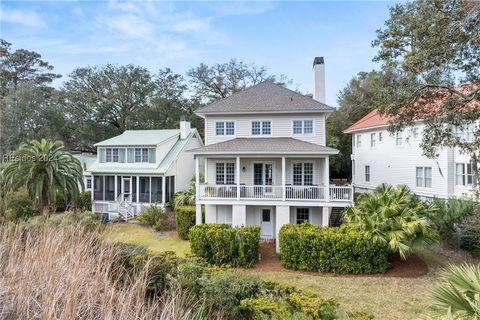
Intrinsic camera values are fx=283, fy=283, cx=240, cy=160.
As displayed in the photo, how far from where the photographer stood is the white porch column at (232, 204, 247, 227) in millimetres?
15477

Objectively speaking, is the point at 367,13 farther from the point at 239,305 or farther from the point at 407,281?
the point at 239,305

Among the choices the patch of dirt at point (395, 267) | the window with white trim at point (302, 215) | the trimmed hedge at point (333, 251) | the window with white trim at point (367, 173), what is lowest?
the patch of dirt at point (395, 267)

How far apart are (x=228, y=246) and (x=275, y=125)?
28.0 ft

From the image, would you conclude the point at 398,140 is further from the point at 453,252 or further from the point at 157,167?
the point at 157,167

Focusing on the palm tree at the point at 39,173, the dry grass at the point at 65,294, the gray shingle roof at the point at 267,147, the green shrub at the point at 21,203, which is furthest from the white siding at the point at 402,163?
the green shrub at the point at 21,203

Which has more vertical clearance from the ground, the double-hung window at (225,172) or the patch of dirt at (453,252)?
the double-hung window at (225,172)

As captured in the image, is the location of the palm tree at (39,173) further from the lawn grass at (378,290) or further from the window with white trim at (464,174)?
the window with white trim at (464,174)

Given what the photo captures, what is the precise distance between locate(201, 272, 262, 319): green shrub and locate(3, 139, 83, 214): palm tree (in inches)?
611

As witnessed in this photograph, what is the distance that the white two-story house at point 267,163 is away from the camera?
15.2m

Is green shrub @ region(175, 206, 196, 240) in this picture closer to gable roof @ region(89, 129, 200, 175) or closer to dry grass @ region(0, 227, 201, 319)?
gable roof @ region(89, 129, 200, 175)

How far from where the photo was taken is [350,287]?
1011 centimetres

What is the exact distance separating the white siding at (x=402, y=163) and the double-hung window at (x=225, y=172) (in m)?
8.86

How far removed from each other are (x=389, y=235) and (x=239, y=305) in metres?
7.89

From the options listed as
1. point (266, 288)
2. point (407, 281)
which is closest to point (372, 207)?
point (407, 281)
